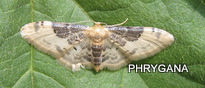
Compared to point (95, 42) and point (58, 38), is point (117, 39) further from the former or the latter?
A: point (58, 38)

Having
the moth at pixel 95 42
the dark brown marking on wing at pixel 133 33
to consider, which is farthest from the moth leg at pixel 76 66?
the dark brown marking on wing at pixel 133 33

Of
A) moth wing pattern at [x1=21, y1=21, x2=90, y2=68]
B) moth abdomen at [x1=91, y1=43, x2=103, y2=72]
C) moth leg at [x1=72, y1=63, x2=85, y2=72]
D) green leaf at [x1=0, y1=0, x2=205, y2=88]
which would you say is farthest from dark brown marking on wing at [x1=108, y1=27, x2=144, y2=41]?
moth leg at [x1=72, y1=63, x2=85, y2=72]

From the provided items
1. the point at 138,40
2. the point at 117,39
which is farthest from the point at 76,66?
the point at 138,40

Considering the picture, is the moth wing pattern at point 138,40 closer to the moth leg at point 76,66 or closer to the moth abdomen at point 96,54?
the moth abdomen at point 96,54

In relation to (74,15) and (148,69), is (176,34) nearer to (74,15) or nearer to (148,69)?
(148,69)

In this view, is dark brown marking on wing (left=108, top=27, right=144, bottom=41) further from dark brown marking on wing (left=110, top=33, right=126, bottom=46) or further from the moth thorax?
the moth thorax

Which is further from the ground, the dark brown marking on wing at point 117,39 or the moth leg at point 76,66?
the dark brown marking on wing at point 117,39

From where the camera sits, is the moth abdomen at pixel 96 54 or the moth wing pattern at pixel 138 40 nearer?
the moth wing pattern at pixel 138 40
